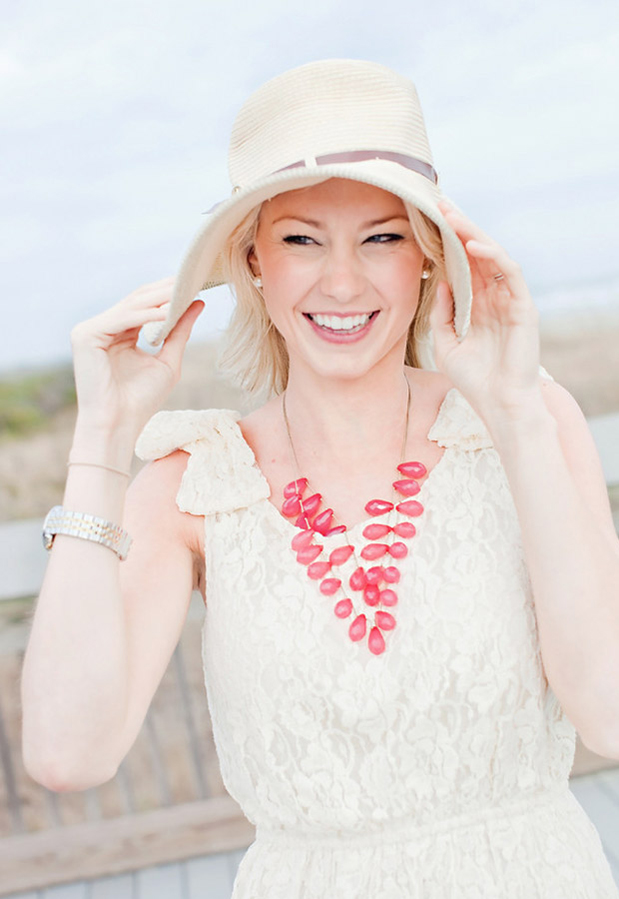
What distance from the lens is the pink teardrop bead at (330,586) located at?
45.5 inches

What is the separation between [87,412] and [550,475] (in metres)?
0.57

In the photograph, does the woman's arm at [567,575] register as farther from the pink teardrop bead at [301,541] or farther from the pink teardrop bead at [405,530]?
the pink teardrop bead at [301,541]

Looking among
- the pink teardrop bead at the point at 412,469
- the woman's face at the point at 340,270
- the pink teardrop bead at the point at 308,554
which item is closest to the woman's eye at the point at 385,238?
the woman's face at the point at 340,270

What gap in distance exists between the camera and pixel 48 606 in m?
1.05

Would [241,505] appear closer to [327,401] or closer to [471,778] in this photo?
[327,401]

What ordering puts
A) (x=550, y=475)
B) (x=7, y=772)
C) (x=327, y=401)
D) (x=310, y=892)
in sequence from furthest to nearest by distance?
(x=7, y=772) → (x=327, y=401) → (x=310, y=892) → (x=550, y=475)

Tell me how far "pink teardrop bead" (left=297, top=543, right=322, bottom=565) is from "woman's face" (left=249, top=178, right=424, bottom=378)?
234 millimetres

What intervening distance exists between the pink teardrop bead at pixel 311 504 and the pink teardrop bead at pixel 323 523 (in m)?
0.02

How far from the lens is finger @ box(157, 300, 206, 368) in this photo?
1.22 meters

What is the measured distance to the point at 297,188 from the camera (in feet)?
3.74

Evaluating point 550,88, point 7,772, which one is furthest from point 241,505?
point 550,88

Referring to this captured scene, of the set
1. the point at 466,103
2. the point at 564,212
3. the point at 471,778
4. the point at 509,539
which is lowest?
the point at 471,778

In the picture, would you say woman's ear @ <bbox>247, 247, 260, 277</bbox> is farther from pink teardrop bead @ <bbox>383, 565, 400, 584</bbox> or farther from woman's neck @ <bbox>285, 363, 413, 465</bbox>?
pink teardrop bead @ <bbox>383, 565, 400, 584</bbox>

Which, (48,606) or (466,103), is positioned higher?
(466,103)
